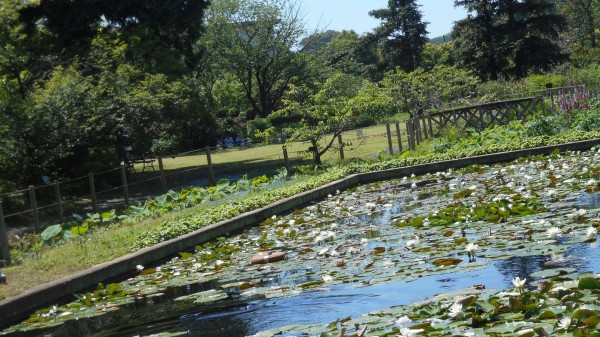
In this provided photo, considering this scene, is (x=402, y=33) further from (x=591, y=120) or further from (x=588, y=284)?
(x=588, y=284)

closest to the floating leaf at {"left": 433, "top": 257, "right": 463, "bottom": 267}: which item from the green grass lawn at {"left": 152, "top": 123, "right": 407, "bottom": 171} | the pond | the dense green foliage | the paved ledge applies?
the pond

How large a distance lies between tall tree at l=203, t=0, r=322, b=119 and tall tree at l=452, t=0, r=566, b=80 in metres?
10.9

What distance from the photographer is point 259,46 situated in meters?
52.7

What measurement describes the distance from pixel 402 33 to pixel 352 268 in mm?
59965

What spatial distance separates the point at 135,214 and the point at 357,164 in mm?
6447

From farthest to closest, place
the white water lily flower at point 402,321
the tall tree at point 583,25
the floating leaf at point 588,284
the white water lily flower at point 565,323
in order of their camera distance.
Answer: the tall tree at point 583,25 → the floating leaf at point 588,284 → the white water lily flower at point 402,321 → the white water lily flower at point 565,323

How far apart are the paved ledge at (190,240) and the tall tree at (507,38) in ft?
117

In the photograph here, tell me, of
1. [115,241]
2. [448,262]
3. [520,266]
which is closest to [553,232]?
[520,266]

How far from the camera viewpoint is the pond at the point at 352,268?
22.7 ft

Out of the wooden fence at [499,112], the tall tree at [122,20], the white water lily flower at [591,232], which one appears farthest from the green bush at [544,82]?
the white water lily flower at [591,232]

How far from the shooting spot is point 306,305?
7.04 metres

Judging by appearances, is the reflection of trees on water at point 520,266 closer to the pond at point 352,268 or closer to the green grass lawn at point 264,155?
the pond at point 352,268

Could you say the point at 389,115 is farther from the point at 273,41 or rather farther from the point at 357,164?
the point at 357,164

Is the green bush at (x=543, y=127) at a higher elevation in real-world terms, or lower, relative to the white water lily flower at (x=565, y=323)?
higher
